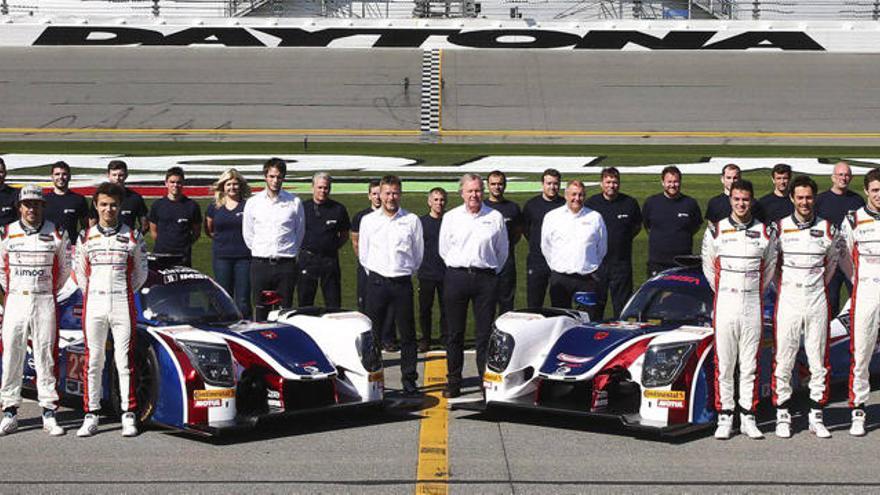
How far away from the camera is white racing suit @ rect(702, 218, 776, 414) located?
8891 millimetres

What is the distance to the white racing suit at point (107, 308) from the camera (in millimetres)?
8961

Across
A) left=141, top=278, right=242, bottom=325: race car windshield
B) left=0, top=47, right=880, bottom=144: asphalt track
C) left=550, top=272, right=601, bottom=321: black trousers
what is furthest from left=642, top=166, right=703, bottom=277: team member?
left=0, top=47, right=880, bottom=144: asphalt track

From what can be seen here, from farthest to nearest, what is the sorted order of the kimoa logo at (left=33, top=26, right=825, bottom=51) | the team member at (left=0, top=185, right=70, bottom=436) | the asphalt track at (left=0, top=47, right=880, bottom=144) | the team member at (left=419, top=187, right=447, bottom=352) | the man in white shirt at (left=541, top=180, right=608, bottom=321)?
the kimoa logo at (left=33, top=26, right=825, bottom=51), the asphalt track at (left=0, top=47, right=880, bottom=144), the team member at (left=419, top=187, right=447, bottom=352), the man in white shirt at (left=541, top=180, right=608, bottom=321), the team member at (left=0, top=185, right=70, bottom=436)

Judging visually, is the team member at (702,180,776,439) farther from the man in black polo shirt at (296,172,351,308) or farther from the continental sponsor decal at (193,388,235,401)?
the man in black polo shirt at (296,172,351,308)

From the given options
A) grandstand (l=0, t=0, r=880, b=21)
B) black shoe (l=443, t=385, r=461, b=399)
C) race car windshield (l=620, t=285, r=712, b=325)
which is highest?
grandstand (l=0, t=0, r=880, b=21)

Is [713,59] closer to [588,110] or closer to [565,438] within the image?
[588,110]

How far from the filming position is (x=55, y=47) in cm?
4366

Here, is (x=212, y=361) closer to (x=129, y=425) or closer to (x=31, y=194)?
(x=129, y=425)

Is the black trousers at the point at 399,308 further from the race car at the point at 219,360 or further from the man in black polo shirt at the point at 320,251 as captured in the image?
the man in black polo shirt at the point at 320,251

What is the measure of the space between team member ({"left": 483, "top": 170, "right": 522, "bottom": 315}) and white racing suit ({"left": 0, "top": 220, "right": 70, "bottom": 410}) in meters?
4.03

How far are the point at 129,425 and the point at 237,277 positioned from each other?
328 centimetres

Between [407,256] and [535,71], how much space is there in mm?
30773

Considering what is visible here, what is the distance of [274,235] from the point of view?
11.3m

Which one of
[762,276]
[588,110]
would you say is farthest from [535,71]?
[762,276]
